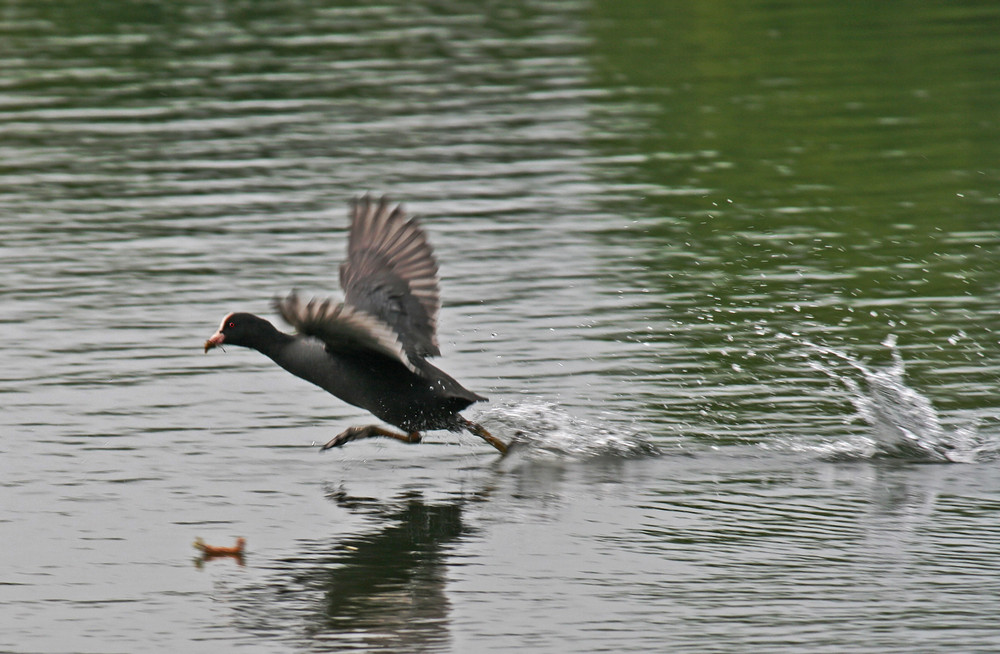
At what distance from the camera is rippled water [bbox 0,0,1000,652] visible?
656cm

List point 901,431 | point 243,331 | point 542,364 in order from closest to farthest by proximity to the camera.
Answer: point 243,331
point 901,431
point 542,364

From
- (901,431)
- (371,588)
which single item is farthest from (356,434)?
(901,431)

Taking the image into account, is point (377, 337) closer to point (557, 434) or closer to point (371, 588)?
point (371, 588)

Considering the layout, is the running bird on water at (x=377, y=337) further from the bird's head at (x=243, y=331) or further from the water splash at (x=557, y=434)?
the water splash at (x=557, y=434)

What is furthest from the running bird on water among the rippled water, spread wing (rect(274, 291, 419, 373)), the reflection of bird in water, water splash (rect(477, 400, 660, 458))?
the reflection of bird in water

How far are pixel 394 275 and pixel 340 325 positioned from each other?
1.26m

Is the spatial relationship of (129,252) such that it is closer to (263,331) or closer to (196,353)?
(196,353)

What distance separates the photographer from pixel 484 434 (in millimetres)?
8484

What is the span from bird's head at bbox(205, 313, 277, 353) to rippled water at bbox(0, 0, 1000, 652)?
63cm

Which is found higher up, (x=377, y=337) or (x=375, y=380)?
(x=377, y=337)

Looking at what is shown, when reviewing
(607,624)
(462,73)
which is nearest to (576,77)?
(462,73)

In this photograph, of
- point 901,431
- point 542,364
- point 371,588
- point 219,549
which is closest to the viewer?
point 371,588

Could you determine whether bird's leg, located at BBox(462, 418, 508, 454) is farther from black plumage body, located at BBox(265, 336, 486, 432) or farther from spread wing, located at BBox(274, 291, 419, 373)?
spread wing, located at BBox(274, 291, 419, 373)

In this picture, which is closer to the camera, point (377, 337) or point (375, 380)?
point (377, 337)
